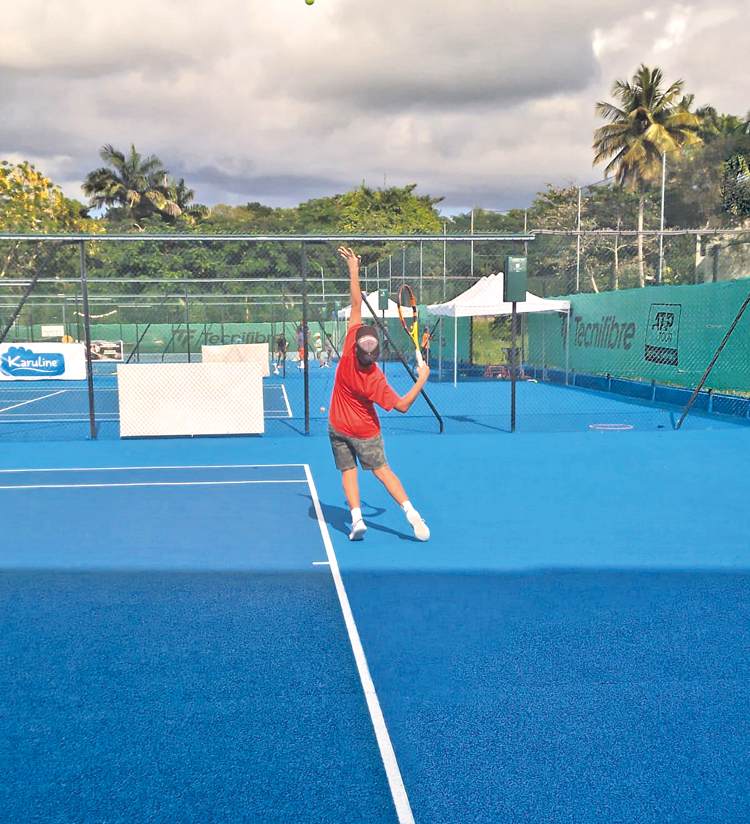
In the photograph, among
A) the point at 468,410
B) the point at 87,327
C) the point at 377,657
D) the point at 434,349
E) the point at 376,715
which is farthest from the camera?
the point at 434,349

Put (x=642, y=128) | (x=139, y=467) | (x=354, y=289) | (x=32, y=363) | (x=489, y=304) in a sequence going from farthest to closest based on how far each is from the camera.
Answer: (x=642, y=128)
(x=489, y=304)
(x=32, y=363)
(x=139, y=467)
(x=354, y=289)

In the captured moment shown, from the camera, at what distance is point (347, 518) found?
301 inches

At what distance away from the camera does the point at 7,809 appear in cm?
314

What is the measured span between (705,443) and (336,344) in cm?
2223

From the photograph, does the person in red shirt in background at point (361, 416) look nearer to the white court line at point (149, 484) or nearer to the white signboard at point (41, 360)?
the white court line at point (149, 484)

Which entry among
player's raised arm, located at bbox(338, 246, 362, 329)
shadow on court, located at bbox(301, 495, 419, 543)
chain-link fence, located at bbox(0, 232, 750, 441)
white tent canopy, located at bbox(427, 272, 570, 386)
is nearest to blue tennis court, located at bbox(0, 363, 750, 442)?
chain-link fence, located at bbox(0, 232, 750, 441)

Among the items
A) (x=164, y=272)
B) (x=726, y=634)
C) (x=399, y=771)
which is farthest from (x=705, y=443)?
(x=164, y=272)

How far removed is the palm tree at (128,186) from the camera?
59719mm

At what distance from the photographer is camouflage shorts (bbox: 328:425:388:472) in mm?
6551

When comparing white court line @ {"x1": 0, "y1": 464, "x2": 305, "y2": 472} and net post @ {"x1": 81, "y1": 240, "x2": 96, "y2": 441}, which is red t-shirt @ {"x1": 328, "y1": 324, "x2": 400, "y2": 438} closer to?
white court line @ {"x1": 0, "y1": 464, "x2": 305, "y2": 472}

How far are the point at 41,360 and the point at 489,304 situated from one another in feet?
37.7

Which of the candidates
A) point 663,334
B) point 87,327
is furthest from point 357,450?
point 663,334

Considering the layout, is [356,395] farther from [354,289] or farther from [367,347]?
[354,289]

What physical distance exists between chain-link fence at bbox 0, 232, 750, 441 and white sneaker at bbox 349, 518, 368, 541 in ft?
15.3
